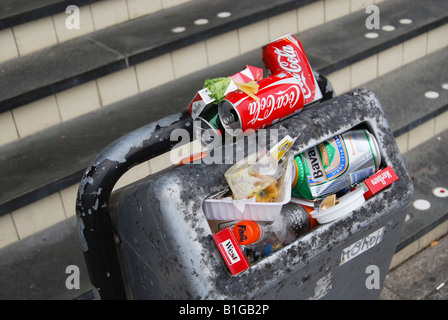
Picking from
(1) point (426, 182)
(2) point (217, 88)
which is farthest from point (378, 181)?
(1) point (426, 182)

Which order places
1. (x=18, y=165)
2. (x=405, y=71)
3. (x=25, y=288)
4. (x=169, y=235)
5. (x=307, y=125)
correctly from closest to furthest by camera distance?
(x=169, y=235)
(x=307, y=125)
(x=25, y=288)
(x=18, y=165)
(x=405, y=71)

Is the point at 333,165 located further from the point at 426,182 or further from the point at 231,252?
the point at 426,182

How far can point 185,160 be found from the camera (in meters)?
1.09

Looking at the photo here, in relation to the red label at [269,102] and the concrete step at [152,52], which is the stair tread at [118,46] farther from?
the red label at [269,102]

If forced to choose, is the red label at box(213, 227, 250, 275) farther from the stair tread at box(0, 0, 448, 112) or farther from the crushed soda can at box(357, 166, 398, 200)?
the stair tread at box(0, 0, 448, 112)

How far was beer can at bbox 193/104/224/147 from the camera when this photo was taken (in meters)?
1.12

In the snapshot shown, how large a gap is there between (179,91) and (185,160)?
5.26 feet

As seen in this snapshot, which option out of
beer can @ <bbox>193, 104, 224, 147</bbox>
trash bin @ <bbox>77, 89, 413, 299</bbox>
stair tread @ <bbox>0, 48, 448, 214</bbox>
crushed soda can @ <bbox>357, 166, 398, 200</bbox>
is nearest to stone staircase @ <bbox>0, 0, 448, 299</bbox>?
stair tread @ <bbox>0, 48, 448, 214</bbox>

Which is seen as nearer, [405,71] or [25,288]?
[25,288]

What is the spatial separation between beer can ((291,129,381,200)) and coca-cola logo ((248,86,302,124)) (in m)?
0.10

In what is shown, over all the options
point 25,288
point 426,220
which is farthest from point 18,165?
point 426,220

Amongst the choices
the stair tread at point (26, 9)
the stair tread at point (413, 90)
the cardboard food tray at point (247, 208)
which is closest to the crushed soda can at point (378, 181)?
the cardboard food tray at point (247, 208)

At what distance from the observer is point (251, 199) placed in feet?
3.44
